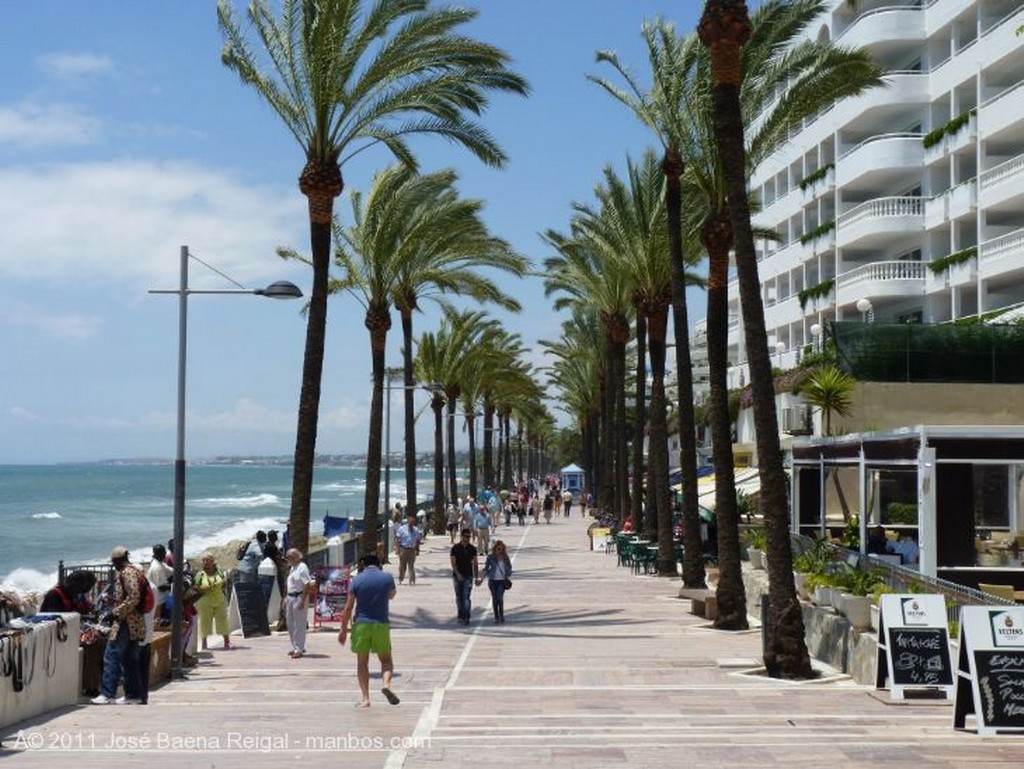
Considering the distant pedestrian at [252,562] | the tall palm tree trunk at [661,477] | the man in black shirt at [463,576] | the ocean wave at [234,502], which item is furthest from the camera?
the ocean wave at [234,502]

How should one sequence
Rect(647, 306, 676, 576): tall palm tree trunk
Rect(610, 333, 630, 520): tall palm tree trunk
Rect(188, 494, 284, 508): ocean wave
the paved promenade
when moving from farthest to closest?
Rect(188, 494, 284, 508): ocean wave
Rect(610, 333, 630, 520): tall palm tree trunk
Rect(647, 306, 676, 576): tall palm tree trunk
the paved promenade

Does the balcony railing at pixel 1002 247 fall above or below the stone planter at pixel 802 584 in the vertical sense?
above

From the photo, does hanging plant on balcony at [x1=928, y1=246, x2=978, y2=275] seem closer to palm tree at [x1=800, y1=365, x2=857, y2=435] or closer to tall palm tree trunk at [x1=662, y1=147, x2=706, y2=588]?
palm tree at [x1=800, y1=365, x2=857, y2=435]

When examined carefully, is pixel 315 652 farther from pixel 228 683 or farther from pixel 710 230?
pixel 710 230

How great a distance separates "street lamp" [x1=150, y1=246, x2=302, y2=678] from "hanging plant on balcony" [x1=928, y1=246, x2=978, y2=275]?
3094cm

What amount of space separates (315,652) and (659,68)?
40.6 ft

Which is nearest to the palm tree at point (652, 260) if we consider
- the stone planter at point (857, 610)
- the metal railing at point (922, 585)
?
the metal railing at point (922, 585)

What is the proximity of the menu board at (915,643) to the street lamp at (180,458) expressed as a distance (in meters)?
7.77

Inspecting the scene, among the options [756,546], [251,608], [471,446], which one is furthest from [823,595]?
[471,446]

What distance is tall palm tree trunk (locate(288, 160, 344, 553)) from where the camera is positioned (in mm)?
23500

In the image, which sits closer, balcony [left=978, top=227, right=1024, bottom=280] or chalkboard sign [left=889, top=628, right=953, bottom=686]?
chalkboard sign [left=889, top=628, right=953, bottom=686]

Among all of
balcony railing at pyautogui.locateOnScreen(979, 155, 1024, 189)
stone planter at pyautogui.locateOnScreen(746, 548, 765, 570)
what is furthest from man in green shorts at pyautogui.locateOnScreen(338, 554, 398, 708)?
balcony railing at pyautogui.locateOnScreen(979, 155, 1024, 189)

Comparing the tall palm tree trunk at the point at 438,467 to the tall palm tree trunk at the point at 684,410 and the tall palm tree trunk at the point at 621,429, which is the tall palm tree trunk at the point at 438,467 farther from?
the tall palm tree trunk at the point at 684,410

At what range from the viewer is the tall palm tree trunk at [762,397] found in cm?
1487
